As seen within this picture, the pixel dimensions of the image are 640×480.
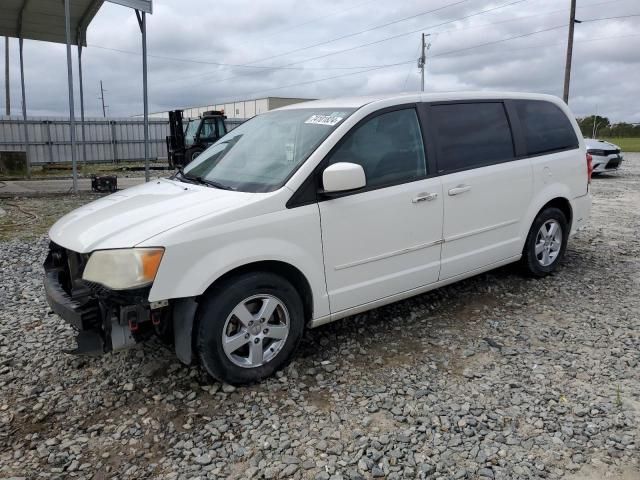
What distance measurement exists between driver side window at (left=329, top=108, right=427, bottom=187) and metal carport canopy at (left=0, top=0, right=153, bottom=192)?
30.3 feet

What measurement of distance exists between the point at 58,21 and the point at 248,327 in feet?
45.7

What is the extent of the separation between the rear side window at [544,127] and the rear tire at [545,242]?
24.5 inches

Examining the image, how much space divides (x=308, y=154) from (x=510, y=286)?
271 centimetres

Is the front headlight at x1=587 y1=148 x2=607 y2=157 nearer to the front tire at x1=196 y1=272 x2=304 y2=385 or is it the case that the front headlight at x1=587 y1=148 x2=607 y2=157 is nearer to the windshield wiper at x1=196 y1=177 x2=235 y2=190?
the windshield wiper at x1=196 y1=177 x2=235 y2=190

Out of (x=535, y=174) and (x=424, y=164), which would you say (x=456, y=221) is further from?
(x=535, y=174)

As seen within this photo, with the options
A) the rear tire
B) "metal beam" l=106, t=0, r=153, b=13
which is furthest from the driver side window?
"metal beam" l=106, t=0, r=153, b=13

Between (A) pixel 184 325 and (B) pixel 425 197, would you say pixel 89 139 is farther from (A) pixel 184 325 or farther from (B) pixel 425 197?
(A) pixel 184 325

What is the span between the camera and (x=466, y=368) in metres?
3.49

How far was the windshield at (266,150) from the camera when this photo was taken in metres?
3.46

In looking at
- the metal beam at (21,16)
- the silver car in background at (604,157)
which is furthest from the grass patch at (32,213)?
the silver car in background at (604,157)

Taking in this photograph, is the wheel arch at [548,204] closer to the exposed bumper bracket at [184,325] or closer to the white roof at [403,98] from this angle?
the white roof at [403,98]

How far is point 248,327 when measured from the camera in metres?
3.17

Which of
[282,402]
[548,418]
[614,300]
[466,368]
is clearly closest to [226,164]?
[282,402]

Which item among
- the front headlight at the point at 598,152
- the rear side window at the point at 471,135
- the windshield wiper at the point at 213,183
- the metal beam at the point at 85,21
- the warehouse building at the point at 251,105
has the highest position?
the warehouse building at the point at 251,105
